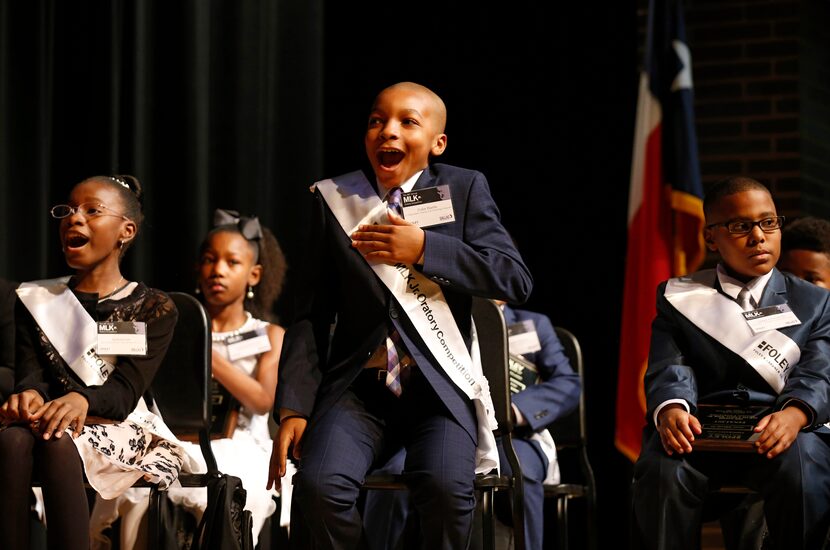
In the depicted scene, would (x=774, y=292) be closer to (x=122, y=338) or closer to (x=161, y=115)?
(x=122, y=338)

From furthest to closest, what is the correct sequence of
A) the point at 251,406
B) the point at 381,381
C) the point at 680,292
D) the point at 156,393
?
1. the point at 251,406
2. the point at 156,393
3. the point at 680,292
4. the point at 381,381

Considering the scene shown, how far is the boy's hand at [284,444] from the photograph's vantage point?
2.58 m

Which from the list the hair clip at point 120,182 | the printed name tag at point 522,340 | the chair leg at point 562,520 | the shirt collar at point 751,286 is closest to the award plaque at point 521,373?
the printed name tag at point 522,340

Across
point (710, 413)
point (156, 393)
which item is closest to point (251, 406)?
point (156, 393)

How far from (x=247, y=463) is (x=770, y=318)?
1.69m

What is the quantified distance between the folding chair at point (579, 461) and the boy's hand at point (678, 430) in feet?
3.25

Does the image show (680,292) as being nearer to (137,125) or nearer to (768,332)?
(768,332)

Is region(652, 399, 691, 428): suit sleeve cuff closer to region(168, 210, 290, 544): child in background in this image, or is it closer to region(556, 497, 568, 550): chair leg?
region(556, 497, 568, 550): chair leg

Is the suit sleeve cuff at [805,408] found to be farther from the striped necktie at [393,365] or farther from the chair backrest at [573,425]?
the chair backrest at [573,425]

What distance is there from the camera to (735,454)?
2799 mm

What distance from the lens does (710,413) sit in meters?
2.75

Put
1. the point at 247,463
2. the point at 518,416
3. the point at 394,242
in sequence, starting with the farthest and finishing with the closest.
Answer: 1. the point at 518,416
2. the point at 247,463
3. the point at 394,242

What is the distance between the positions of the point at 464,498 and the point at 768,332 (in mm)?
950

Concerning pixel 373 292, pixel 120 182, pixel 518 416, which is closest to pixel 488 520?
pixel 373 292
